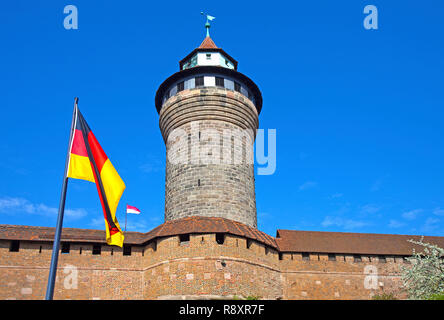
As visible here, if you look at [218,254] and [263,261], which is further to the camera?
[263,261]

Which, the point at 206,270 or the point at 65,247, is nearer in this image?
the point at 206,270

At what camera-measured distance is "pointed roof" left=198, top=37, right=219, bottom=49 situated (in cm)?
3116

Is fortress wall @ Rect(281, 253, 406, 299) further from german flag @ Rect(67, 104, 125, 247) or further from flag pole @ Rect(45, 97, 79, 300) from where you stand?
flag pole @ Rect(45, 97, 79, 300)

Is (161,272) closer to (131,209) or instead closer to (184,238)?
(184,238)

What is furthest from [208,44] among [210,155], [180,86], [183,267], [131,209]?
[183,267]

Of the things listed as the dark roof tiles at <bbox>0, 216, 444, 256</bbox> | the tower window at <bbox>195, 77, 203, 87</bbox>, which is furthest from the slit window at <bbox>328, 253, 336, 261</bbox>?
the tower window at <bbox>195, 77, 203, 87</bbox>

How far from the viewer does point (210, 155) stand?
26.6m

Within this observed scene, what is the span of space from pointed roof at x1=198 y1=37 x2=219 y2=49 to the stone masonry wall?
4889 millimetres

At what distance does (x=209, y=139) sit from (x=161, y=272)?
895cm

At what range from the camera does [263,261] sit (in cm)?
2544
